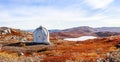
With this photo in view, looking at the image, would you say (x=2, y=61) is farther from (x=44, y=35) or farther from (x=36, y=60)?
(x=44, y=35)

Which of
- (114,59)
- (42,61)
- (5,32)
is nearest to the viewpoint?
(114,59)

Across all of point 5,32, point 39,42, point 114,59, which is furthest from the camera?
point 5,32

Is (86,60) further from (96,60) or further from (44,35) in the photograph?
(44,35)

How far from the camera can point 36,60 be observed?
41406 millimetres

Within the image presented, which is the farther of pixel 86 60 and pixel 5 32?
pixel 5 32

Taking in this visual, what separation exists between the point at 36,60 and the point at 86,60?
25.2ft

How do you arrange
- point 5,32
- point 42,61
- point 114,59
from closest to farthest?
point 114,59, point 42,61, point 5,32

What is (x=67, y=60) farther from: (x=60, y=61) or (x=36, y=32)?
(x=36, y=32)

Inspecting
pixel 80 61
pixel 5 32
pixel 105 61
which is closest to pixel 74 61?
pixel 80 61

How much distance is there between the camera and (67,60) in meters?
38.4

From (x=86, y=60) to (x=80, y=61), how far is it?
957mm

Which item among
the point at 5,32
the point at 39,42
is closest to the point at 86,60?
the point at 39,42

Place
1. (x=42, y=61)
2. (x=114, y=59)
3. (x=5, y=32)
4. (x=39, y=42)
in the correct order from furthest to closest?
(x=5, y=32) < (x=39, y=42) < (x=42, y=61) < (x=114, y=59)

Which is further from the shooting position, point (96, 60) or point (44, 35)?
point (44, 35)
